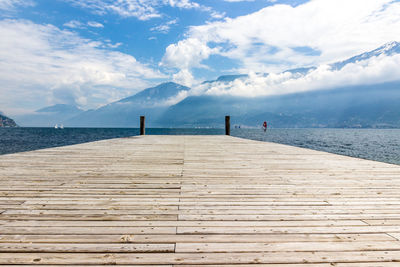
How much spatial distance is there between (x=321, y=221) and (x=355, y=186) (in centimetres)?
180

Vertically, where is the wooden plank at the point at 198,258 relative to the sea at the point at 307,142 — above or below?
above

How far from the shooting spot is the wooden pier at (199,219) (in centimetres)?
186

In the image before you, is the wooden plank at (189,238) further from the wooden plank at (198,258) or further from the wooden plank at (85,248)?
the wooden plank at (198,258)

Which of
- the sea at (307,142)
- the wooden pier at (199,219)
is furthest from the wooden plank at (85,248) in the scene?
the sea at (307,142)

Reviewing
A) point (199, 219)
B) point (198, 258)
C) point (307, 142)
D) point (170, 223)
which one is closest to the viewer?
point (198, 258)

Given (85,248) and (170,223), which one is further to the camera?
(170,223)

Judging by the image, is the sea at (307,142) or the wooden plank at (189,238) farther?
the sea at (307,142)

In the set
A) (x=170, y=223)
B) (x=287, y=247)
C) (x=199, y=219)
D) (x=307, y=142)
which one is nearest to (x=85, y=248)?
(x=170, y=223)

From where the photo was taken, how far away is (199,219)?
2514 mm

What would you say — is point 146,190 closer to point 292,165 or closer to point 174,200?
point 174,200

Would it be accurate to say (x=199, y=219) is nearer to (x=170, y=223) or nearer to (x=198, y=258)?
(x=170, y=223)

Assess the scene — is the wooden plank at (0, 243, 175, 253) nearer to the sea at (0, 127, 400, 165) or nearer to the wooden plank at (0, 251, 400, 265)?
the wooden plank at (0, 251, 400, 265)

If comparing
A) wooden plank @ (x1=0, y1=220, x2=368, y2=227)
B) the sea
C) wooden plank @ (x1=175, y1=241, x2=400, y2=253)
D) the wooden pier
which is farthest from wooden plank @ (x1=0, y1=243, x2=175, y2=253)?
the sea

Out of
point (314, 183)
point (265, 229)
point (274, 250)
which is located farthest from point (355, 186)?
point (274, 250)
